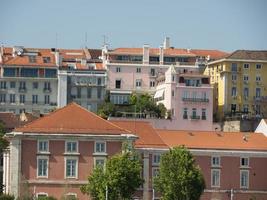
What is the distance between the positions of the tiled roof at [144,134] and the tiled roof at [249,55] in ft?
110

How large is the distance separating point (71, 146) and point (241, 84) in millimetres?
41674

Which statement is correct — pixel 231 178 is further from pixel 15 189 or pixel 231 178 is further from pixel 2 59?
pixel 2 59

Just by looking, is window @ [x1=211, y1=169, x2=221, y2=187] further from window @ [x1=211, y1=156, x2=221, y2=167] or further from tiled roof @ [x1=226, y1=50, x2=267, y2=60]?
tiled roof @ [x1=226, y1=50, x2=267, y2=60]

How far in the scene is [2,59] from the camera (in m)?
136

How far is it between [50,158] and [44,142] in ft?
3.95

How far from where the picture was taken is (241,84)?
134 meters

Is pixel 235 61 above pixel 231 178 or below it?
above

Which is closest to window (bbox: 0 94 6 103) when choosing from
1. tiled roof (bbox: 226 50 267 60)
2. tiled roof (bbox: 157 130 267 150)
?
tiled roof (bbox: 226 50 267 60)

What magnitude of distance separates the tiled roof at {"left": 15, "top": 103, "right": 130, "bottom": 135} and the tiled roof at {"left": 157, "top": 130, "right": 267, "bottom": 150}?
6.00 m

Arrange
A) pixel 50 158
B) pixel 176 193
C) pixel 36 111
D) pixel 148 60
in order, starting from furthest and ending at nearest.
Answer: pixel 148 60 → pixel 36 111 → pixel 50 158 → pixel 176 193

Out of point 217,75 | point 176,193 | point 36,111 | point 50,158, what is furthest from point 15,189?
point 217,75

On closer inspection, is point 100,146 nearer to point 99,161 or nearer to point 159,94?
point 99,161

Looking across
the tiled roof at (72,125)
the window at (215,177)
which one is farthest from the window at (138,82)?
the tiled roof at (72,125)

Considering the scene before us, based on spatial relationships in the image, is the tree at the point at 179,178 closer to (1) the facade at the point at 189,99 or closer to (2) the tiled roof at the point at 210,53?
(1) the facade at the point at 189,99
